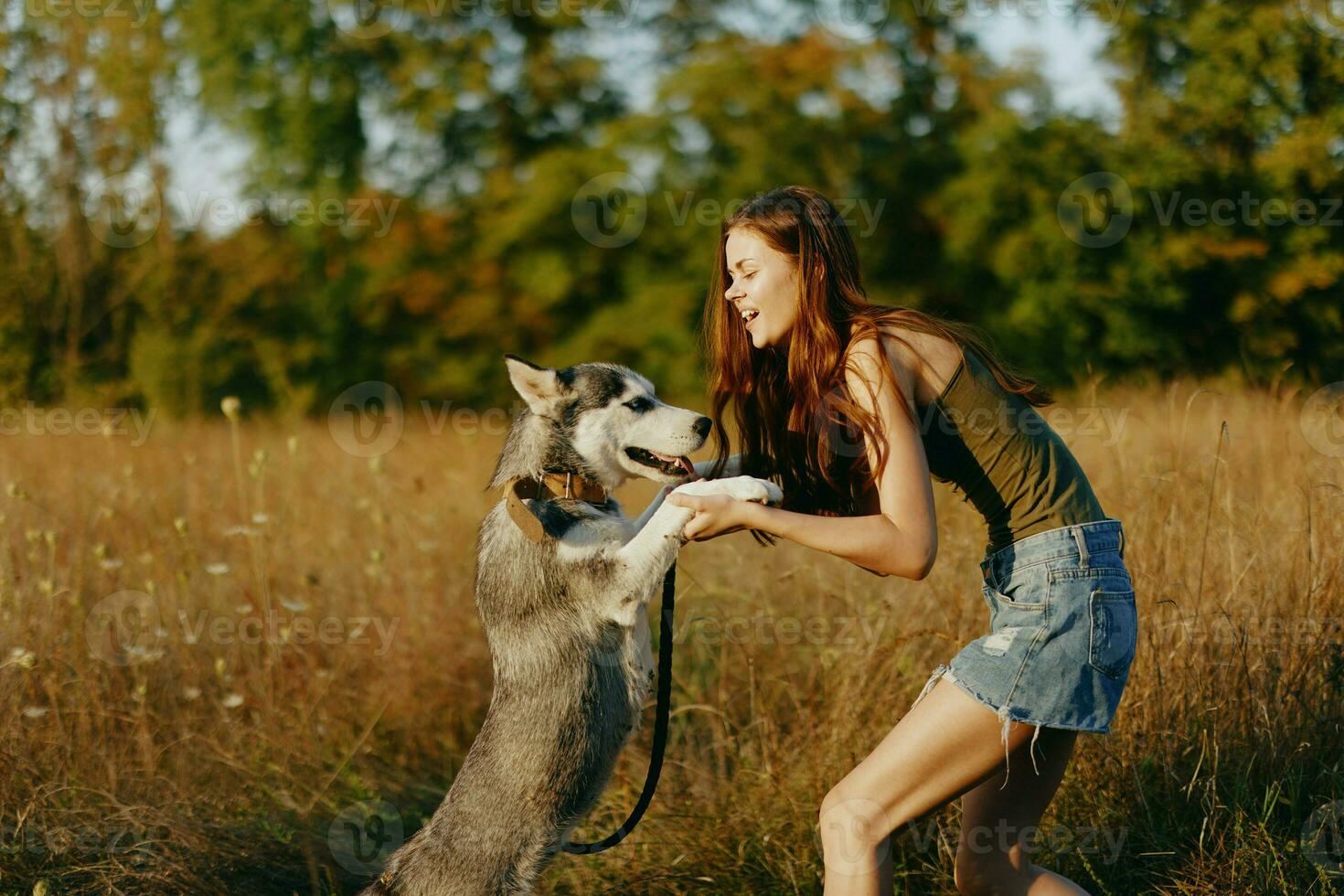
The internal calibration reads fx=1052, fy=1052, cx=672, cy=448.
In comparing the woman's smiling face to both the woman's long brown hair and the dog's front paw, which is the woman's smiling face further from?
the dog's front paw

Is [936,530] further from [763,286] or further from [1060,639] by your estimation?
[763,286]

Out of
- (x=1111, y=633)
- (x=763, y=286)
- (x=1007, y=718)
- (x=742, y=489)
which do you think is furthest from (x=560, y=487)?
(x=1111, y=633)

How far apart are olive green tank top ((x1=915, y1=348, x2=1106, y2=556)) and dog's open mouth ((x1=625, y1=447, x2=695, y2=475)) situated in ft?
3.03

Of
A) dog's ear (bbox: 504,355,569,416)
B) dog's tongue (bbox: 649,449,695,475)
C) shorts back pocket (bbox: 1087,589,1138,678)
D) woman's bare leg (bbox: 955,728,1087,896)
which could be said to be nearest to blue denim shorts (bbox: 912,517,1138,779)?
shorts back pocket (bbox: 1087,589,1138,678)

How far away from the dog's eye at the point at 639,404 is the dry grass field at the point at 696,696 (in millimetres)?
1178

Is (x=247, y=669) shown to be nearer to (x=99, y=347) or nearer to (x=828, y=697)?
(x=828, y=697)

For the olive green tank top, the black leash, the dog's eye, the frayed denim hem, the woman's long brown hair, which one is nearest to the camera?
the frayed denim hem

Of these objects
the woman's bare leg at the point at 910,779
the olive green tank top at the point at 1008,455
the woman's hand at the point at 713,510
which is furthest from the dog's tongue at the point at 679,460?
the woman's bare leg at the point at 910,779

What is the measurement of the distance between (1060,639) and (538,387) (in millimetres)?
1828

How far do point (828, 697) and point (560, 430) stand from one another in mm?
1628

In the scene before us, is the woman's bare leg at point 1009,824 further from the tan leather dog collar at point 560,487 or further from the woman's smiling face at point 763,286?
the tan leather dog collar at point 560,487

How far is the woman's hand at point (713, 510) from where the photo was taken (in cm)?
263

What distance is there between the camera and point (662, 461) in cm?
343

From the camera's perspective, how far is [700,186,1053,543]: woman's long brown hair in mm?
2705
